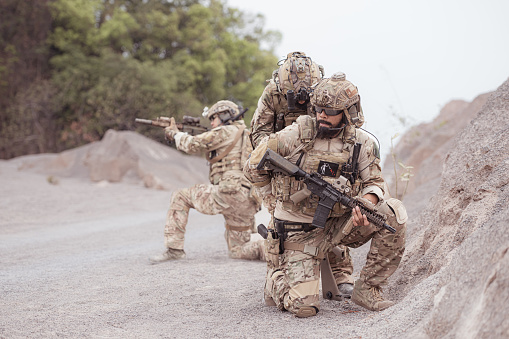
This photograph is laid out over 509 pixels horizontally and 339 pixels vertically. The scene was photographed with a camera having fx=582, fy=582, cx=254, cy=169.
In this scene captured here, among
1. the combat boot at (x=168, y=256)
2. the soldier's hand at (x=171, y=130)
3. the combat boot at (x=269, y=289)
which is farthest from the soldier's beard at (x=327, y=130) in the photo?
the soldier's hand at (x=171, y=130)

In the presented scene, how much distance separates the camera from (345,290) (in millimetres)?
5219

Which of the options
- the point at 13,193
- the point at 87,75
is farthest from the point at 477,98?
the point at 87,75

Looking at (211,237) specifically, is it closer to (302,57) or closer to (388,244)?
(302,57)

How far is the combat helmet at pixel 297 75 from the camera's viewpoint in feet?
18.5

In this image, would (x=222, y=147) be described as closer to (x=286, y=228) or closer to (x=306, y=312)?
(x=286, y=228)

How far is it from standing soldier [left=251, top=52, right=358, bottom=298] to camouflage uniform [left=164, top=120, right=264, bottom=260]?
4.36 ft

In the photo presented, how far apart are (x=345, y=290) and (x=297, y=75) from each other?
208 cm

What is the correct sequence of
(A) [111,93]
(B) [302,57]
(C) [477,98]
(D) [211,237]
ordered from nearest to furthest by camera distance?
(B) [302,57] < (D) [211,237] < (C) [477,98] < (A) [111,93]

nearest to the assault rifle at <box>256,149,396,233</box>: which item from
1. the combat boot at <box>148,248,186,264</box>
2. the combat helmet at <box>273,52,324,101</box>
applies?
the combat helmet at <box>273,52,324,101</box>

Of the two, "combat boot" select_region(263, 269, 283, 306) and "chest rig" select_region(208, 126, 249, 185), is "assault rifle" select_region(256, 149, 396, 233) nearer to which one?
"combat boot" select_region(263, 269, 283, 306)

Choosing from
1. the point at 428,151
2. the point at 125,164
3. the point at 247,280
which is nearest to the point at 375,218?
the point at 247,280

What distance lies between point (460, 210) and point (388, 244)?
3.50 ft

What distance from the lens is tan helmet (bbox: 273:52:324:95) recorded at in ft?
18.5

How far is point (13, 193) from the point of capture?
45.9ft
